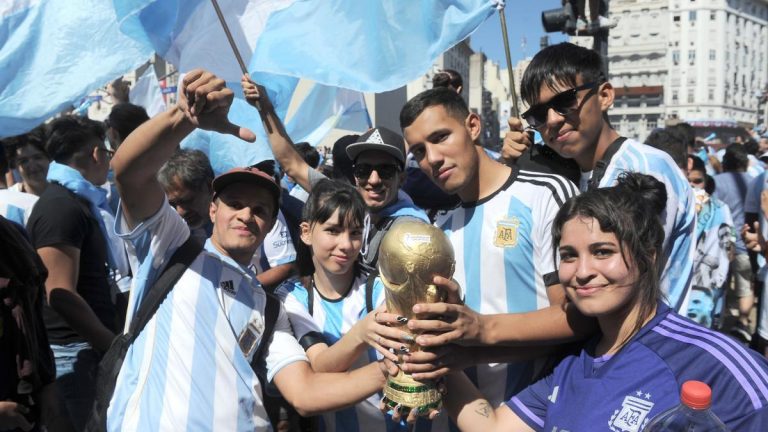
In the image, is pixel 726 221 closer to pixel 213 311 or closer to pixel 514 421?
pixel 514 421

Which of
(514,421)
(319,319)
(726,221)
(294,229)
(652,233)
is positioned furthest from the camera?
(726,221)

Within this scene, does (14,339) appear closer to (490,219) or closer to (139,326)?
(139,326)

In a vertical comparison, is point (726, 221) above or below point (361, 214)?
below

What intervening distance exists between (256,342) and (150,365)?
398mm

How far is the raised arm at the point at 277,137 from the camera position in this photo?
3.41m

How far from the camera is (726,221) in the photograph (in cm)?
553

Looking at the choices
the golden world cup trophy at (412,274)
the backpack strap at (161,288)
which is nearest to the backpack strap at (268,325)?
the backpack strap at (161,288)

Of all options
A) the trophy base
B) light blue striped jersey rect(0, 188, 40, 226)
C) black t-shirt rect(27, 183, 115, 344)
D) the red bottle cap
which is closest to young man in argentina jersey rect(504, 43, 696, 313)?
the red bottle cap

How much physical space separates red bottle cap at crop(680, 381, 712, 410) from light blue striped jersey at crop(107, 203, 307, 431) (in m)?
1.40

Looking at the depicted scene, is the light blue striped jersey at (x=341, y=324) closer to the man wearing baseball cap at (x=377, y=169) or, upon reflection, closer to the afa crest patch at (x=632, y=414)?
the man wearing baseball cap at (x=377, y=169)

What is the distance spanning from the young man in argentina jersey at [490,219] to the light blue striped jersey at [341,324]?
0.99 ft

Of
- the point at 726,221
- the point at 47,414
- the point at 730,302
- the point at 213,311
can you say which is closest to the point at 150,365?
the point at 213,311

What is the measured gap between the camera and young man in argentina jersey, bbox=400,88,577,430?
92.2 inches

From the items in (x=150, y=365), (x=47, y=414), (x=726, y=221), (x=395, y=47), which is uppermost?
(x=395, y=47)
